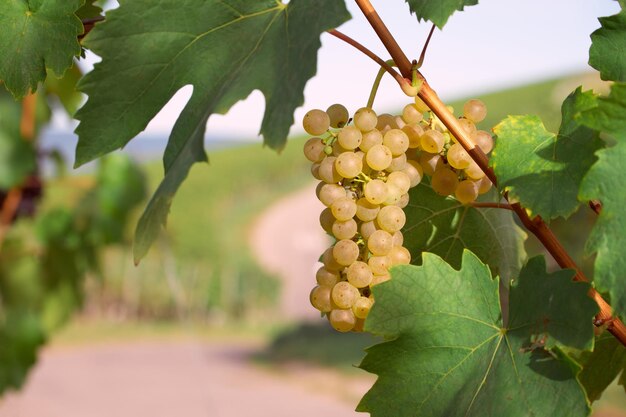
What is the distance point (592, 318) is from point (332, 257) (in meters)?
0.15

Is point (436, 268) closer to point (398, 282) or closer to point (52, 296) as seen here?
point (398, 282)

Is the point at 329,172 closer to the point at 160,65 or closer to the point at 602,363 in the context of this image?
the point at 160,65

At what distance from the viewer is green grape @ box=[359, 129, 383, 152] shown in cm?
47

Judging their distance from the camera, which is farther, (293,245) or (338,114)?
(293,245)

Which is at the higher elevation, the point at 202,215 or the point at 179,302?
the point at 202,215

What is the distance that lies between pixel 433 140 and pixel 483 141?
3 centimetres

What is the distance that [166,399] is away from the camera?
23.0 ft

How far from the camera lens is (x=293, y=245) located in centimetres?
1187

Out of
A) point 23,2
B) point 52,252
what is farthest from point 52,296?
point 23,2

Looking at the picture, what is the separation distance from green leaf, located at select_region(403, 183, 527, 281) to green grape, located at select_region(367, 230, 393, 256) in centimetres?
6

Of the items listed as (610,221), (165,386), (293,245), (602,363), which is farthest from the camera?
(293,245)

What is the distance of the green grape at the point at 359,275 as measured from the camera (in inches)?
17.8

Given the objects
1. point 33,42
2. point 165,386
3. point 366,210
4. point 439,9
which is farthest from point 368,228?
point 165,386

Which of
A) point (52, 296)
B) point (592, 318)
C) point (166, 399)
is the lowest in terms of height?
point (166, 399)
